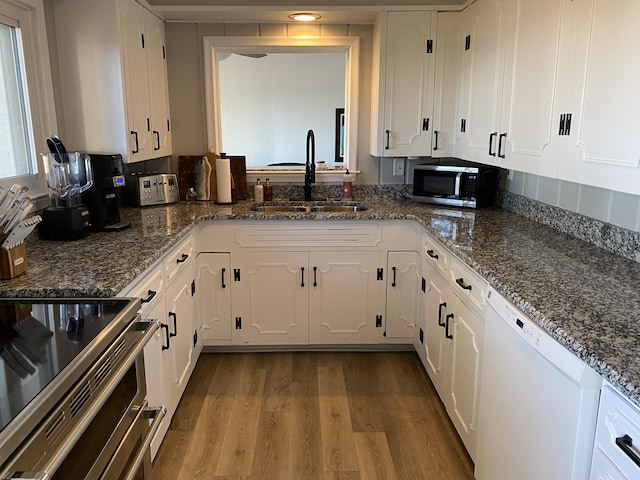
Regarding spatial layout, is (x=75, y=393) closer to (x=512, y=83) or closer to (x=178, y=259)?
(x=178, y=259)

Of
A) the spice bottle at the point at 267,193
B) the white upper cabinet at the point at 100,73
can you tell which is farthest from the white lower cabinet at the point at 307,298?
the white upper cabinet at the point at 100,73

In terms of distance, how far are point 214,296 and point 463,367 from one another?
1.62 metres

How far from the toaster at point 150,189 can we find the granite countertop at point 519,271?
24cm

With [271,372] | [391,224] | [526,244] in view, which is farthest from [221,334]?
[526,244]

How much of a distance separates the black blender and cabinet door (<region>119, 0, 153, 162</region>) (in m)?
0.55

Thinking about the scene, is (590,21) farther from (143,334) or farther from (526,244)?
(143,334)

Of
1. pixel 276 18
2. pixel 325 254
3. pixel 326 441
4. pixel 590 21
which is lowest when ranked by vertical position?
pixel 326 441

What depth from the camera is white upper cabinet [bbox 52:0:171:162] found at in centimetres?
264

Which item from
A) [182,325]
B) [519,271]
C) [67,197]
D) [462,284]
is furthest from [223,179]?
[519,271]

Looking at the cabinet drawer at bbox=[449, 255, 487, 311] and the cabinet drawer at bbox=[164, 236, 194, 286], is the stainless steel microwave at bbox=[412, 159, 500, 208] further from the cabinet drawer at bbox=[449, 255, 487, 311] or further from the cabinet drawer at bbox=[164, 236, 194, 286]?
the cabinet drawer at bbox=[164, 236, 194, 286]

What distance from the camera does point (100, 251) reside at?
2.10 metres

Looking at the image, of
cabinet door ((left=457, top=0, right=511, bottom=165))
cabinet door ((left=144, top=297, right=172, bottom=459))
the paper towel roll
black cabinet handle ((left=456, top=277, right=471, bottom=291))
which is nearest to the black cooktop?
cabinet door ((left=144, top=297, right=172, bottom=459))

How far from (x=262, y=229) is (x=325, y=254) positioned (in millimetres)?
420

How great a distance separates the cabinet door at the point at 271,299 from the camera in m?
3.18
